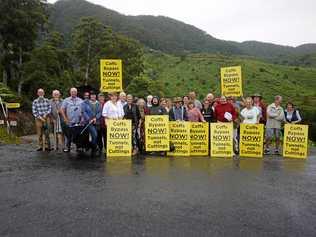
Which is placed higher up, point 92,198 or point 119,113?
point 119,113

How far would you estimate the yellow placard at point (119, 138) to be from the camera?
12.9 metres

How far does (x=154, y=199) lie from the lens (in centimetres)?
752

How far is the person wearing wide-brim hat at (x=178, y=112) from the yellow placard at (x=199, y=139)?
502 mm

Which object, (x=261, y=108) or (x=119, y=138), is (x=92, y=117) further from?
(x=261, y=108)

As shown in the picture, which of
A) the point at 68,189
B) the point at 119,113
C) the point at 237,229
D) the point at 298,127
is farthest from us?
the point at 298,127

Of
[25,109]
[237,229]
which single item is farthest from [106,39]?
[237,229]

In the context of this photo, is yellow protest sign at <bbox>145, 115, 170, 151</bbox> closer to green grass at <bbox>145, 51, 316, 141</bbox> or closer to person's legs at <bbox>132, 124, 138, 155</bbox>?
person's legs at <bbox>132, 124, 138, 155</bbox>

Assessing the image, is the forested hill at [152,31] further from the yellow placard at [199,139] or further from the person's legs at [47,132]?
the yellow placard at [199,139]

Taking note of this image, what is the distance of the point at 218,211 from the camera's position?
271 inches

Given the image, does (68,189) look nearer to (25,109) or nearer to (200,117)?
(200,117)

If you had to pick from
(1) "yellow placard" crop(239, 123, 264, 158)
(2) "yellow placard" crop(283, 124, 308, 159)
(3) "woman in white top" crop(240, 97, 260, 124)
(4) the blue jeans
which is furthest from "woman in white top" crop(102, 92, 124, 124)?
(2) "yellow placard" crop(283, 124, 308, 159)

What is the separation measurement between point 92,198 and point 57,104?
22.9 ft

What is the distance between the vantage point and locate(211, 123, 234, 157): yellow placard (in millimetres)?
13445

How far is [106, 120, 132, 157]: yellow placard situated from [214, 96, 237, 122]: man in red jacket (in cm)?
298
